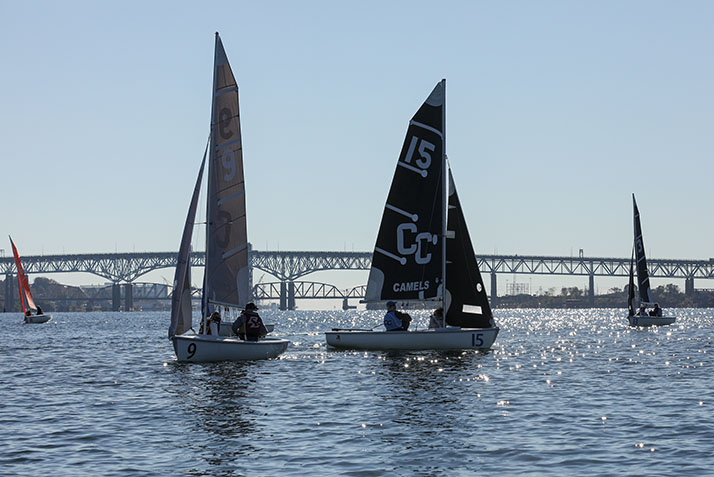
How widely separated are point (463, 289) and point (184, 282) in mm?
9760

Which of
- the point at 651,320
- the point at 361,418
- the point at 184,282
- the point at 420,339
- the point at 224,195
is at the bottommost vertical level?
the point at 361,418

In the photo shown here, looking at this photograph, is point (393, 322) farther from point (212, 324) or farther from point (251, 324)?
point (212, 324)

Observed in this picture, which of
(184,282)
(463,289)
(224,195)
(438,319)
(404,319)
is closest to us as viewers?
(224,195)

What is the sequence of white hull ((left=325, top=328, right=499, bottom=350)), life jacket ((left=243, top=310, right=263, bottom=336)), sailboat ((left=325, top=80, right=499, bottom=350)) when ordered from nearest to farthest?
life jacket ((left=243, top=310, right=263, bottom=336)), white hull ((left=325, top=328, right=499, bottom=350)), sailboat ((left=325, top=80, right=499, bottom=350))

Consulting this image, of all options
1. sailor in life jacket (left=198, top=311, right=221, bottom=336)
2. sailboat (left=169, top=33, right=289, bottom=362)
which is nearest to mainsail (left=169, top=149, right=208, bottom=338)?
sailboat (left=169, top=33, right=289, bottom=362)

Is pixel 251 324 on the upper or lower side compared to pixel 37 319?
upper

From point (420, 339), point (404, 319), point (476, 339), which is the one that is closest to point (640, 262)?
point (476, 339)

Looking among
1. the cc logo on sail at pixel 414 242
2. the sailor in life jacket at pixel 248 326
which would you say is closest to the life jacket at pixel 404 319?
the cc logo on sail at pixel 414 242

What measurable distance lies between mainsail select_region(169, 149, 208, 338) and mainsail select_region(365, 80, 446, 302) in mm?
6658

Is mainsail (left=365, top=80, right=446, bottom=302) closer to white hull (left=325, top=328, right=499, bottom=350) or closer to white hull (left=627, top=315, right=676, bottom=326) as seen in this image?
white hull (left=325, top=328, right=499, bottom=350)

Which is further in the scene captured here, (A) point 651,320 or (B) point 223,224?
(A) point 651,320

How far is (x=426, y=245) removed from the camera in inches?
1348

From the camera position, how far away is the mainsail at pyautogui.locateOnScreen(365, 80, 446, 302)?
34.2 metres

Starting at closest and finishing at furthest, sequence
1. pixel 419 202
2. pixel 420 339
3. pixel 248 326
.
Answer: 1. pixel 248 326
2. pixel 420 339
3. pixel 419 202
